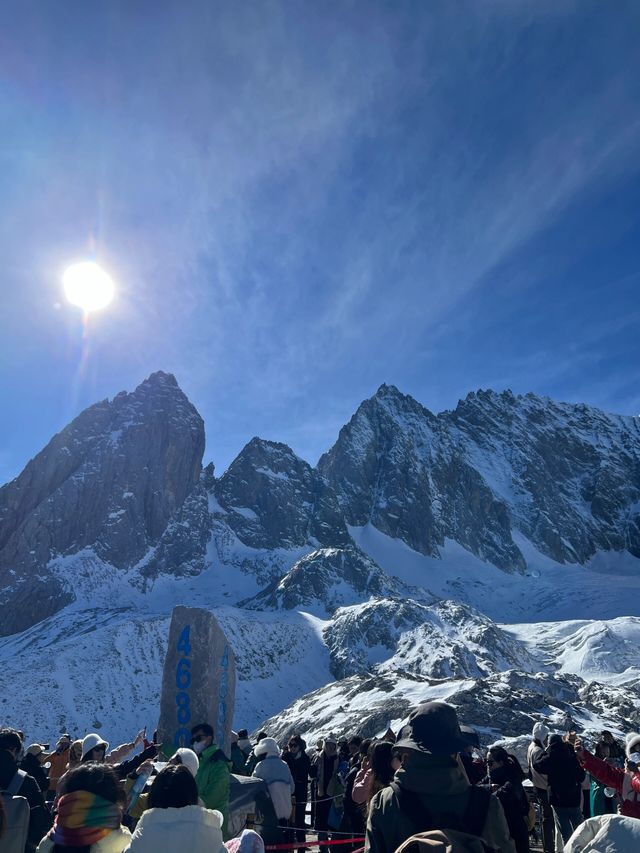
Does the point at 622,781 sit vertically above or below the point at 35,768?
below

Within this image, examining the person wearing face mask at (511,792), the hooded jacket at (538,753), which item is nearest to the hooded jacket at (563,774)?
the hooded jacket at (538,753)

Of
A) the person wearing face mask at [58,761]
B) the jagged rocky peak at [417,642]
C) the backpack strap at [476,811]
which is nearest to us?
the backpack strap at [476,811]

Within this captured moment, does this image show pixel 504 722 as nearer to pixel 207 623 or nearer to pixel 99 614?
pixel 207 623

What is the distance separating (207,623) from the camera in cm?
1132

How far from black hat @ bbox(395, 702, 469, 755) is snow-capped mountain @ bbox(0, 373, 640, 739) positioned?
31546 mm

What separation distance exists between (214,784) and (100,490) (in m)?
129

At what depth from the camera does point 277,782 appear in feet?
21.7

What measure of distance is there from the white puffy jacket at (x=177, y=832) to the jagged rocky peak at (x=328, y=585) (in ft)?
286

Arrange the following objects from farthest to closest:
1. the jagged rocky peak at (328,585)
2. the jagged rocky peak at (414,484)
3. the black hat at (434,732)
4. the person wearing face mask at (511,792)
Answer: the jagged rocky peak at (414,484) → the jagged rocky peak at (328,585) → the person wearing face mask at (511,792) → the black hat at (434,732)

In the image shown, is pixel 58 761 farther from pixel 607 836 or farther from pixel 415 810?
pixel 607 836

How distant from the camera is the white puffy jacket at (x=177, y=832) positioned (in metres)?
3.35

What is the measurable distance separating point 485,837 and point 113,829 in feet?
6.99

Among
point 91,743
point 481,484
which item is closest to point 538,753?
point 91,743

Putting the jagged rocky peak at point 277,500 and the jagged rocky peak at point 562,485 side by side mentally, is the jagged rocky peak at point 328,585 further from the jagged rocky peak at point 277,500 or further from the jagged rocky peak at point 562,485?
the jagged rocky peak at point 562,485
